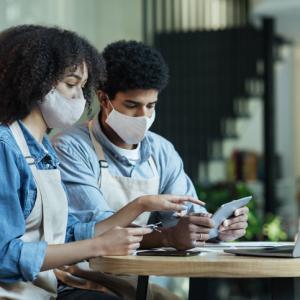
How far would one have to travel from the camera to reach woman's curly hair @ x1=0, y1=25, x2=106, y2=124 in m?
1.94

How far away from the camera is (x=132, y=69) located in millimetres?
2451

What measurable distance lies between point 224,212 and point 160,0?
405cm

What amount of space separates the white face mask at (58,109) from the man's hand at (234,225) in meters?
0.52

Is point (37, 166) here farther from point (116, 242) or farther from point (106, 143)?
point (106, 143)

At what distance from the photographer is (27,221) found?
1.92 meters

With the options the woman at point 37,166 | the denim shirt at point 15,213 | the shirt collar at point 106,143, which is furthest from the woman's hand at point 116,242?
the shirt collar at point 106,143

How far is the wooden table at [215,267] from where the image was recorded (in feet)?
5.83

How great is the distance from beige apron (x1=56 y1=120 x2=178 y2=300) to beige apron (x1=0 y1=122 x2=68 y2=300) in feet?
0.97

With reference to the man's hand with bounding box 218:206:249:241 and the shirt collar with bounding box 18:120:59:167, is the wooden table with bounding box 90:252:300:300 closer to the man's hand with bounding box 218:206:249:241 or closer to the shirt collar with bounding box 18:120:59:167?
the shirt collar with bounding box 18:120:59:167

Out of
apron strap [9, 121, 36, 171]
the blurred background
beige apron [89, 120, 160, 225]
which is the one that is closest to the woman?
apron strap [9, 121, 36, 171]

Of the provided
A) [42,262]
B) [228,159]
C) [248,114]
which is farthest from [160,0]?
[42,262]

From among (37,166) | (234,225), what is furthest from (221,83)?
(37,166)

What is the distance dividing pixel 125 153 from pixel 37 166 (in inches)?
19.8

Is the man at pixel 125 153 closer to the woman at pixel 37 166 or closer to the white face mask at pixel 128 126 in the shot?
the white face mask at pixel 128 126
